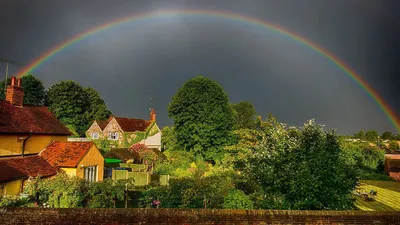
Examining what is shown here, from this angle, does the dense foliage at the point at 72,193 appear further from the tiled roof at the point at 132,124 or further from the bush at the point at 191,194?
the tiled roof at the point at 132,124

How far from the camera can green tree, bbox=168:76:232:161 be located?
1769 inches

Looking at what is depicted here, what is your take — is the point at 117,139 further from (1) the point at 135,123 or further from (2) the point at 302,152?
(2) the point at 302,152

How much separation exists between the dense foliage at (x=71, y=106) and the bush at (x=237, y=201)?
58.0m

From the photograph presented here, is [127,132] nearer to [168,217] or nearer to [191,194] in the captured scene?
[191,194]

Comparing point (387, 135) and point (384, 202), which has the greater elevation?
point (387, 135)

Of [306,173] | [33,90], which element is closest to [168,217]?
[306,173]

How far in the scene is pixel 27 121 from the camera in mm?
22766

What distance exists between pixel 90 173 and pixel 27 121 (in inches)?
254

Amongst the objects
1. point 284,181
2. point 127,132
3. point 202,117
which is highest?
point 202,117

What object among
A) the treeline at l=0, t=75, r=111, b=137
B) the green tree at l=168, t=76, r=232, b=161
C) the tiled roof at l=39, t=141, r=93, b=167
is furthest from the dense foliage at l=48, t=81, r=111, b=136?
the tiled roof at l=39, t=141, r=93, b=167

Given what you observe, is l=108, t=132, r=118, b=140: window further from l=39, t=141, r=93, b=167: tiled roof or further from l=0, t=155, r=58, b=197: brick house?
l=0, t=155, r=58, b=197: brick house

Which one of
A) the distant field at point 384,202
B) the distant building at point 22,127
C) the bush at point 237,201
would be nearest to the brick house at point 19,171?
the distant building at point 22,127

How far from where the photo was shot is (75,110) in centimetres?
6931

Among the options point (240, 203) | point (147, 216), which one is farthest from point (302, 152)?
point (147, 216)
